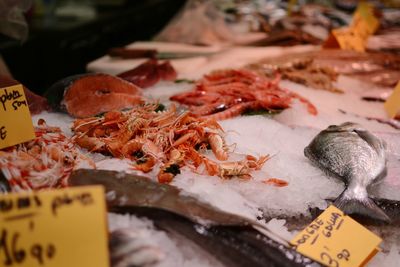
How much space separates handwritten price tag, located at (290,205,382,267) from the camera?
1461 mm

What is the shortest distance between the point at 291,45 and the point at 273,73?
1.23 m

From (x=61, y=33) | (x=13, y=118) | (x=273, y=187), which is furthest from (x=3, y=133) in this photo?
(x=61, y=33)

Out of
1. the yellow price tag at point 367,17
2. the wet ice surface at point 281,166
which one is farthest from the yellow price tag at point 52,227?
the yellow price tag at point 367,17

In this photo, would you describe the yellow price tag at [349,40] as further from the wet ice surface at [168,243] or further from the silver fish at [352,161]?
the wet ice surface at [168,243]

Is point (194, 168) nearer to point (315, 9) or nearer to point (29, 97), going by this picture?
point (29, 97)

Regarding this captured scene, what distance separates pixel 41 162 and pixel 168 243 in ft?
2.05

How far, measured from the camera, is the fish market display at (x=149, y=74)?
3.12m

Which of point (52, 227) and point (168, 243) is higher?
point (52, 227)

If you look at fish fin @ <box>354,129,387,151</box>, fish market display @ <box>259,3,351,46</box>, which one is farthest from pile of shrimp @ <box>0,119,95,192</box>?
fish market display @ <box>259,3,351,46</box>

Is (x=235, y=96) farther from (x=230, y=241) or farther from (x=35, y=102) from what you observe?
(x=230, y=241)

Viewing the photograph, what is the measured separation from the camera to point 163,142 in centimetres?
200

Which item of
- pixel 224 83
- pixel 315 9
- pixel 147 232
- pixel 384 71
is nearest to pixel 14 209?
pixel 147 232

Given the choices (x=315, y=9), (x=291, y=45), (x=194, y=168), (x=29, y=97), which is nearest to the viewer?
(x=194, y=168)

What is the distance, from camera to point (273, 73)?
11.6ft
